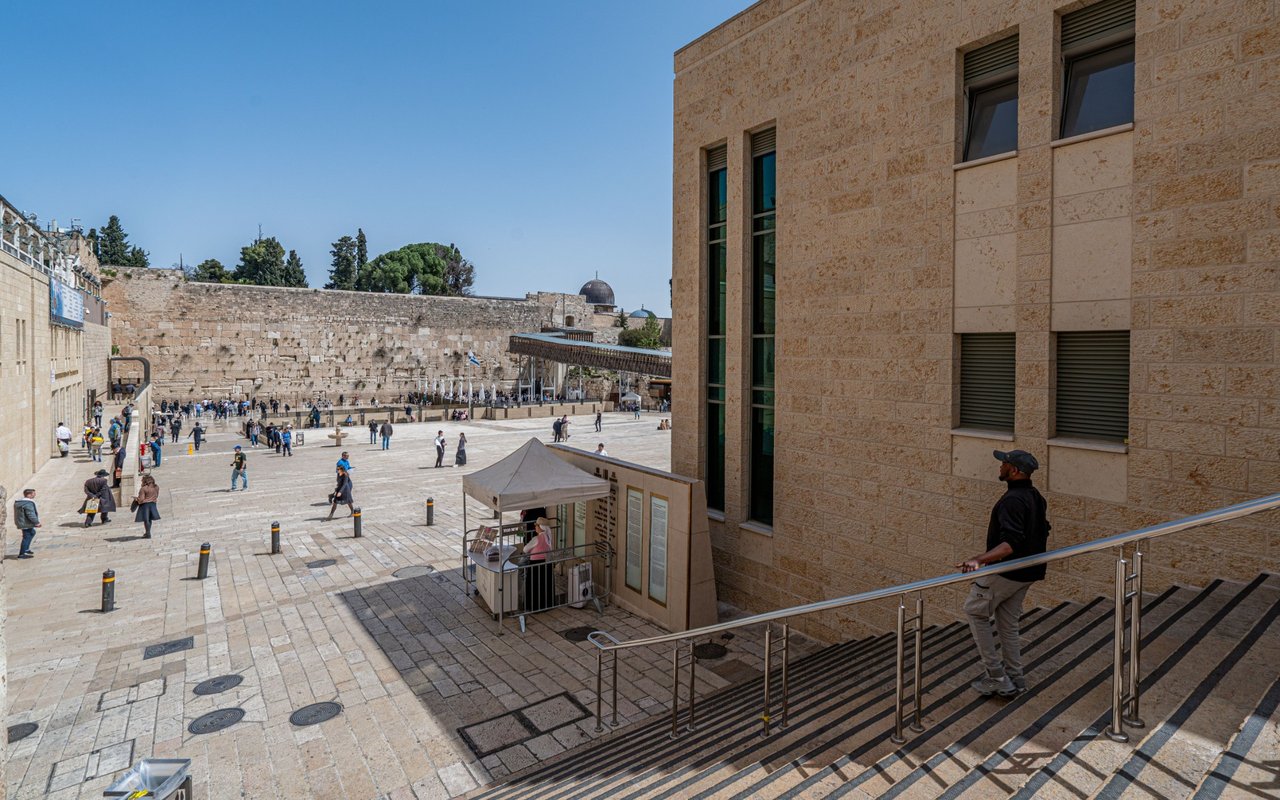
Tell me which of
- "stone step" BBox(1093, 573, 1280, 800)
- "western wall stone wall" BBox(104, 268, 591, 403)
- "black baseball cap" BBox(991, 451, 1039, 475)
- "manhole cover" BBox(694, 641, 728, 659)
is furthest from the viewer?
"western wall stone wall" BBox(104, 268, 591, 403)

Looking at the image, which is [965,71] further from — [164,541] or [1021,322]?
[164,541]

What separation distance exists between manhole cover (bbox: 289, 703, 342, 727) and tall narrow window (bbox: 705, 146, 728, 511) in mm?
6125

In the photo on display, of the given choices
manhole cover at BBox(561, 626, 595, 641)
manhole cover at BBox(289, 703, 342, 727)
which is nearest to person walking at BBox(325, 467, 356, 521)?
manhole cover at BBox(561, 626, 595, 641)

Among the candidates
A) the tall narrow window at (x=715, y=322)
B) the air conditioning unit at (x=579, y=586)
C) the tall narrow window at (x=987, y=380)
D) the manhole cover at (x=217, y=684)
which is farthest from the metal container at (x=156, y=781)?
the tall narrow window at (x=715, y=322)

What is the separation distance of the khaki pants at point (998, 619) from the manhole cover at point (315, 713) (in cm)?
623

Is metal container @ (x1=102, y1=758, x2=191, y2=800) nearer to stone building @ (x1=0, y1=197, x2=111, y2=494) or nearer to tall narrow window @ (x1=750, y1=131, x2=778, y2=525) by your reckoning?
tall narrow window @ (x1=750, y1=131, x2=778, y2=525)

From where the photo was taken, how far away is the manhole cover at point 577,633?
30.7 ft

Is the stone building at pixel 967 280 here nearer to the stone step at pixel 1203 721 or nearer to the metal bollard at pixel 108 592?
the stone step at pixel 1203 721

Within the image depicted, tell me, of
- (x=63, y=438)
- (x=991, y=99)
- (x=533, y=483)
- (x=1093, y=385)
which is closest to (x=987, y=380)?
(x=1093, y=385)

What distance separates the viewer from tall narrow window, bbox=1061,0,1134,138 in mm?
6668

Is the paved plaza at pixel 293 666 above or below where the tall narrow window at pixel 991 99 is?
below

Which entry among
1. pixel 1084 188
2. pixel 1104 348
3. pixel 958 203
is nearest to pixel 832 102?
pixel 958 203

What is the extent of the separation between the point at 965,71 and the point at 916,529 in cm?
527

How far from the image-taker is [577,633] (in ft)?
31.3
